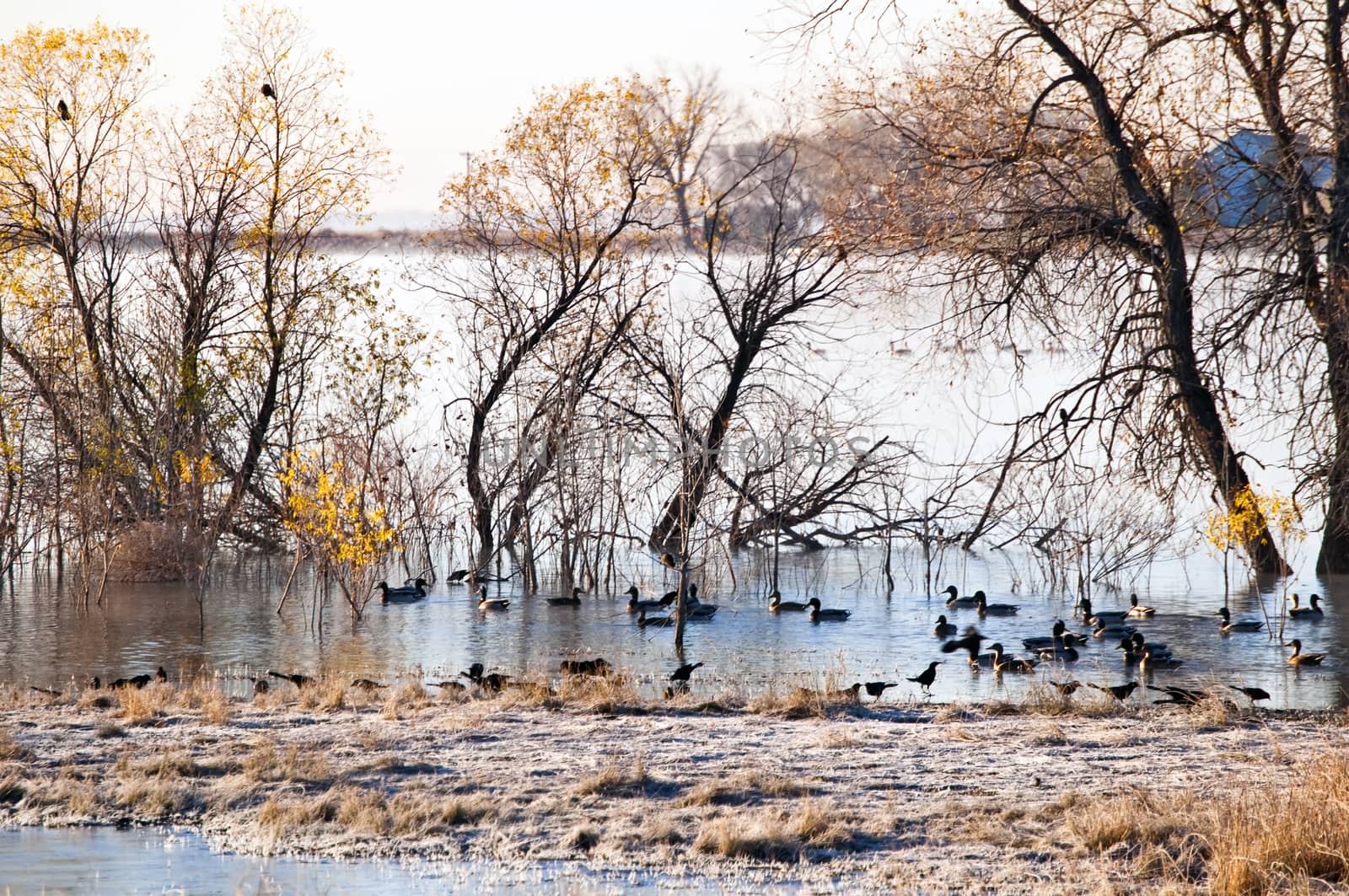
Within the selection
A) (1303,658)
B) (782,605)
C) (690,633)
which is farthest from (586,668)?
(1303,658)

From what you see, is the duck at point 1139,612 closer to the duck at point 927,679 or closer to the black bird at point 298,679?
the duck at point 927,679

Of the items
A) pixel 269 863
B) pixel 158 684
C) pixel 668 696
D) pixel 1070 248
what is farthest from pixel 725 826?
pixel 1070 248

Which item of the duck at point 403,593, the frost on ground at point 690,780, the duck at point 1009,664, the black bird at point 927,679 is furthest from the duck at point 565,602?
the frost on ground at point 690,780

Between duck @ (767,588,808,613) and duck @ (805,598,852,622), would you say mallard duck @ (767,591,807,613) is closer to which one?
duck @ (767,588,808,613)

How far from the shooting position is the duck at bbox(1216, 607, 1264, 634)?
1762cm

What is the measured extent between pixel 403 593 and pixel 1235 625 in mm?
12187

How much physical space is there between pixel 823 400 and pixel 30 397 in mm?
12835

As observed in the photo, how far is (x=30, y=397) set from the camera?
22.0m

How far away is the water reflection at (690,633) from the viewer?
1493 cm

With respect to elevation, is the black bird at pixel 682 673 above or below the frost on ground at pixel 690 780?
above

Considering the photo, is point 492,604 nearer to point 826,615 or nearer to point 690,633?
point 690,633

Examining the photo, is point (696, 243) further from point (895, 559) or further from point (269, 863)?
point (269, 863)

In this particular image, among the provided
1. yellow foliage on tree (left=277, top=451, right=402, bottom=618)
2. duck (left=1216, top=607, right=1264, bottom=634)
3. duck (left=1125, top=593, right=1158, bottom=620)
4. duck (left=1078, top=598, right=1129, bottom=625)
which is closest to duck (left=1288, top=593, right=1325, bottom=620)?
duck (left=1216, top=607, right=1264, bottom=634)

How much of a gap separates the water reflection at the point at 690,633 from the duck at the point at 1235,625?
15 cm
